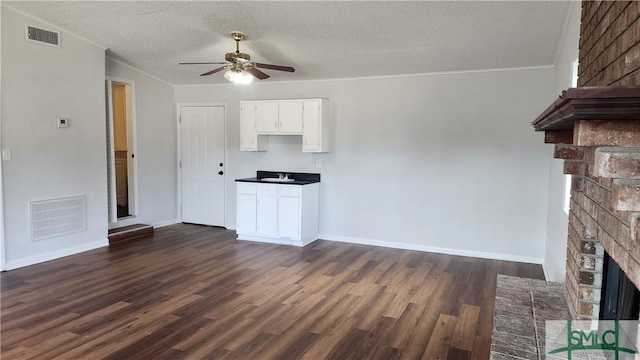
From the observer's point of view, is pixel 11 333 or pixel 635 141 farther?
pixel 11 333

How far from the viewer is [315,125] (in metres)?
5.85

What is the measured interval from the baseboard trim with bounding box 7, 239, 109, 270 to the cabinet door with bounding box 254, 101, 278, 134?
2.59 metres

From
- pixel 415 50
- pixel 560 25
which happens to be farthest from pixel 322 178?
pixel 560 25

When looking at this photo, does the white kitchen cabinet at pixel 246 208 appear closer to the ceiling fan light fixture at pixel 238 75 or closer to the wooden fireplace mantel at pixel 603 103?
the ceiling fan light fixture at pixel 238 75

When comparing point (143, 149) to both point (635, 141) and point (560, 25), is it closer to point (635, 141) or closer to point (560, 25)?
point (560, 25)

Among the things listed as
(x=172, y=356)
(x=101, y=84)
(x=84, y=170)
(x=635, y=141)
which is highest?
(x=101, y=84)

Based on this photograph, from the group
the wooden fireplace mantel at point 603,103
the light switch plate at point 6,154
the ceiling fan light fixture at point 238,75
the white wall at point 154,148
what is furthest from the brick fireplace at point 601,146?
the white wall at point 154,148

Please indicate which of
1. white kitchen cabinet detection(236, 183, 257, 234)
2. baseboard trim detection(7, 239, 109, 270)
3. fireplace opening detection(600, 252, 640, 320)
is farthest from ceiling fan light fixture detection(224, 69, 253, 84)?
fireplace opening detection(600, 252, 640, 320)

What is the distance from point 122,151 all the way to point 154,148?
2.75ft

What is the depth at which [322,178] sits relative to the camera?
244 inches

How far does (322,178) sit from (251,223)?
121 centimetres

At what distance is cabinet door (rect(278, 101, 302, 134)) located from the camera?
5.94m

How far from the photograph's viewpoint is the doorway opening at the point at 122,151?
239 inches

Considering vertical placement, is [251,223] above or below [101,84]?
below
